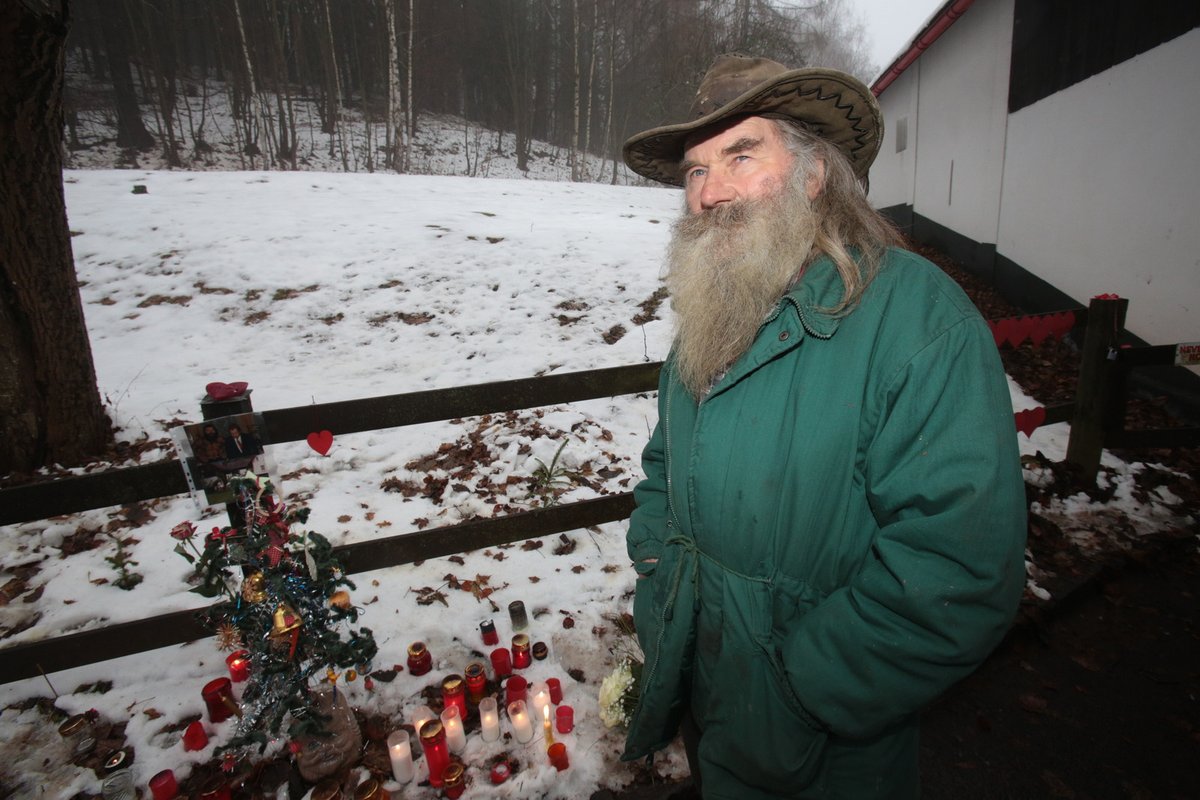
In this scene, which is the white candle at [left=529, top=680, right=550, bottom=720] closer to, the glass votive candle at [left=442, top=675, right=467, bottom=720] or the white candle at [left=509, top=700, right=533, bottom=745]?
the white candle at [left=509, top=700, right=533, bottom=745]

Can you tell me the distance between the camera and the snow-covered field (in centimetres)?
290

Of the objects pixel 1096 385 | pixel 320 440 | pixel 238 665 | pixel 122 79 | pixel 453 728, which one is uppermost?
pixel 122 79

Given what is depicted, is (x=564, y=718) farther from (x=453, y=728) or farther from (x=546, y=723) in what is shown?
(x=453, y=728)

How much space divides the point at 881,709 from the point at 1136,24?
8284 millimetres

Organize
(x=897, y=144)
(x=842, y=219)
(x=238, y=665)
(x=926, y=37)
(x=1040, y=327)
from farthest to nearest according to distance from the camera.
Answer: (x=897, y=144) → (x=926, y=37) → (x=1040, y=327) → (x=238, y=665) → (x=842, y=219)

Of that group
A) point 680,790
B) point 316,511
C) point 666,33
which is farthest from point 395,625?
point 666,33

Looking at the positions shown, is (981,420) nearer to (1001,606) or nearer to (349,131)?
(1001,606)

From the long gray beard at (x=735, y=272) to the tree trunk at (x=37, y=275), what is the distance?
15.2 feet

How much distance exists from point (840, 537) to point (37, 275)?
18.7 ft

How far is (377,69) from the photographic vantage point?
90.8 feet

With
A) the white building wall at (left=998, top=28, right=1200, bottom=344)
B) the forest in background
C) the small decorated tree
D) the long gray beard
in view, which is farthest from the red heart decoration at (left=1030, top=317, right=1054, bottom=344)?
the forest in background

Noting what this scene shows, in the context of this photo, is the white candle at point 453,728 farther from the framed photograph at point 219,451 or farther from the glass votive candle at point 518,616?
the framed photograph at point 219,451

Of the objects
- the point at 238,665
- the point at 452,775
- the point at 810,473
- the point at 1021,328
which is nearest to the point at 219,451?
the point at 238,665

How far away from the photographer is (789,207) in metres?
1.53
